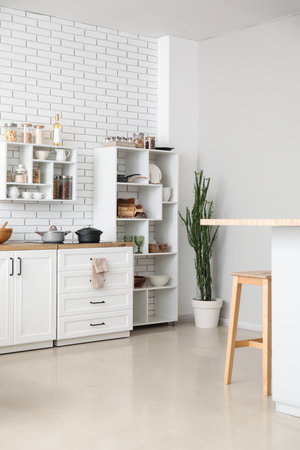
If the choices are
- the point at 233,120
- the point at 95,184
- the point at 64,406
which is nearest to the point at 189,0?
the point at 233,120

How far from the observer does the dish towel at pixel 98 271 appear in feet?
19.8

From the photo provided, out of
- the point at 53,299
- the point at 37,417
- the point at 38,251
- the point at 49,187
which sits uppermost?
the point at 49,187

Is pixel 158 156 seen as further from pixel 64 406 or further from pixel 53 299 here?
pixel 64 406

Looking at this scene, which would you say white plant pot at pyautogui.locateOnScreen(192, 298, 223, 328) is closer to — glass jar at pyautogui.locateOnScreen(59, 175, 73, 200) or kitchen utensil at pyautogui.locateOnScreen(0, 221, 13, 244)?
glass jar at pyautogui.locateOnScreen(59, 175, 73, 200)

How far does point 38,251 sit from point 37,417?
215 cm

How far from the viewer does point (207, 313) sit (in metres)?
6.93

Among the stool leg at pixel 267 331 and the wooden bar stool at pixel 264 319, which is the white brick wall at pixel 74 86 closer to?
the wooden bar stool at pixel 264 319

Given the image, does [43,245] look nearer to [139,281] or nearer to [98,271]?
[98,271]

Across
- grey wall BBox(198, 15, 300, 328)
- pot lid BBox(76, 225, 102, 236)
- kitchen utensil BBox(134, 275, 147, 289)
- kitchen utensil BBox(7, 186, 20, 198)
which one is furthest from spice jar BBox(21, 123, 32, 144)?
grey wall BBox(198, 15, 300, 328)

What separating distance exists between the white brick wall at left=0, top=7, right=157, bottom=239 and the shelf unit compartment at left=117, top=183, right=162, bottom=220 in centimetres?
42

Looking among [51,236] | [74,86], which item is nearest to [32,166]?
[51,236]

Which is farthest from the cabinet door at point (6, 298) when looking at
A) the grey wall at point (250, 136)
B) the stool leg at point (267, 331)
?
the grey wall at point (250, 136)

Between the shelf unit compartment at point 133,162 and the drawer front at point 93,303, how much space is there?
1280mm

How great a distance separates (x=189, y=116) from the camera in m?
7.45
